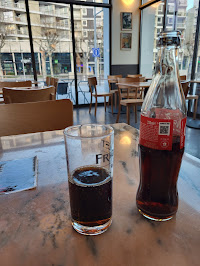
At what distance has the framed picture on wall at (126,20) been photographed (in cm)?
556

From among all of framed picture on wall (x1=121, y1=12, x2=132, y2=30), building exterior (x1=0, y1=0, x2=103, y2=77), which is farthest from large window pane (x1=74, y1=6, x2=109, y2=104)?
framed picture on wall (x1=121, y1=12, x2=132, y2=30)

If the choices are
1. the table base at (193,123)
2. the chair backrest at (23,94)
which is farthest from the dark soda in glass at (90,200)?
the table base at (193,123)

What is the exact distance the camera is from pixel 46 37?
5281 mm

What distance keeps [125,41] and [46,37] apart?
219 centimetres

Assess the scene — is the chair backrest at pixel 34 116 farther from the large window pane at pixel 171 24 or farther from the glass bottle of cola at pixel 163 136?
the large window pane at pixel 171 24

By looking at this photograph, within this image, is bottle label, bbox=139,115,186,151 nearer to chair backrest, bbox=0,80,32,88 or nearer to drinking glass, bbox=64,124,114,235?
drinking glass, bbox=64,124,114,235

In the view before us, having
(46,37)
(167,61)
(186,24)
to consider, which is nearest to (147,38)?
(186,24)

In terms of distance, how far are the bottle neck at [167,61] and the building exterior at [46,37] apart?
18.1ft

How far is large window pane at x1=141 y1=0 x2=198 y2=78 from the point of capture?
4107 millimetres

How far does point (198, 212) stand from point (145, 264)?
180 mm

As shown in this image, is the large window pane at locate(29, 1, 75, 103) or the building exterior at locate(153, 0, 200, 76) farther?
the large window pane at locate(29, 1, 75, 103)

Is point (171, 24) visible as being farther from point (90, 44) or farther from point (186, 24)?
point (90, 44)

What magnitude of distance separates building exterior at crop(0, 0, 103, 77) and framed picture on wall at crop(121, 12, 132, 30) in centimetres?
62

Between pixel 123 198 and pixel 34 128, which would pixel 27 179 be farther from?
pixel 34 128
